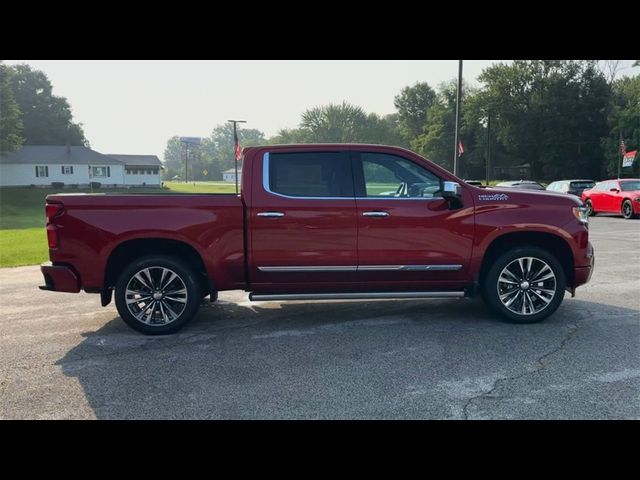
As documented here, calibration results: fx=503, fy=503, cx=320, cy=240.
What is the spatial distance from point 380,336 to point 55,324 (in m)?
3.90

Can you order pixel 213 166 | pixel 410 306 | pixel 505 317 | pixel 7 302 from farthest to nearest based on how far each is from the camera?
pixel 213 166 → pixel 7 302 → pixel 410 306 → pixel 505 317

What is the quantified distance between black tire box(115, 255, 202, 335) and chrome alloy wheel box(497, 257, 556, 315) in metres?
3.50

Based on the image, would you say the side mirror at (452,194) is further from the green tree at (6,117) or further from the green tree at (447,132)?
the green tree at (447,132)

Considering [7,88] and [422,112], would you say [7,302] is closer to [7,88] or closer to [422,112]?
[7,88]

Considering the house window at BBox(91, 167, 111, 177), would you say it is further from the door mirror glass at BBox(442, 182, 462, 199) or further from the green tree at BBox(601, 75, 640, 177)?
the door mirror glass at BBox(442, 182, 462, 199)

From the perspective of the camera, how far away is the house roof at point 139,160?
69812 mm

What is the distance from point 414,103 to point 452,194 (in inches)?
3683

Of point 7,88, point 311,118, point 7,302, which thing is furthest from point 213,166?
point 7,302

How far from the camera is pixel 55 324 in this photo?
19.9ft

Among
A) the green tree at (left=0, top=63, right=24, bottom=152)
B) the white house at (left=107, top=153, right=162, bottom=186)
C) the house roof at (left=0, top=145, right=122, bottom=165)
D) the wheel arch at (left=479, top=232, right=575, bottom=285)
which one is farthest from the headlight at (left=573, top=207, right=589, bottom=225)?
the white house at (left=107, top=153, right=162, bottom=186)

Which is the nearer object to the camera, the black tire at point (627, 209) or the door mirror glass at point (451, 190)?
the door mirror glass at point (451, 190)

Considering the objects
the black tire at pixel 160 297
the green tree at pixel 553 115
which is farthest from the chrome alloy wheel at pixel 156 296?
the green tree at pixel 553 115

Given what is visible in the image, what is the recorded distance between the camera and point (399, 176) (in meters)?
5.75

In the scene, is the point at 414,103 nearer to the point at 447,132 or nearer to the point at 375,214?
the point at 447,132
